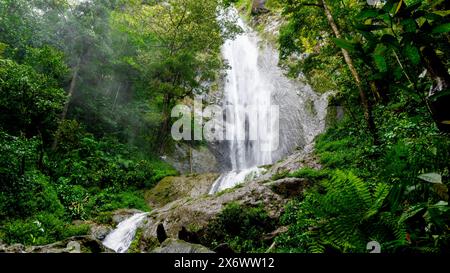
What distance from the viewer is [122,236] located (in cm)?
1028

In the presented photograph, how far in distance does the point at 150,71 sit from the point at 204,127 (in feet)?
20.7

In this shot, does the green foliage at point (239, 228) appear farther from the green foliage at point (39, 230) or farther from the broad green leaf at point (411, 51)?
the broad green leaf at point (411, 51)

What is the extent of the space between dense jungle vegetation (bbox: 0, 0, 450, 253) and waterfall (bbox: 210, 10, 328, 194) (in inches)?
119

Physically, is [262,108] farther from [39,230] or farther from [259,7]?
[39,230]

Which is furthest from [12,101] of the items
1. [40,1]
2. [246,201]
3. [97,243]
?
[246,201]

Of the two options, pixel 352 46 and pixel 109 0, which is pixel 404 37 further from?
pixel 109 0

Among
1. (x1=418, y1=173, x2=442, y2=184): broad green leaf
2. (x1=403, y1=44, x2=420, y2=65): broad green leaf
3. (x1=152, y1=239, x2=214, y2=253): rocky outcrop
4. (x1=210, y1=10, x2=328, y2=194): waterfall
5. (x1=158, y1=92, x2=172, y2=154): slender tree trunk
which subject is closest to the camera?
(x1=418, y1=173, x2=442, y2=184): broad green leaf

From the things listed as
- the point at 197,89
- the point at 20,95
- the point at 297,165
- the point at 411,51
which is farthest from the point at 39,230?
the point at 197,89

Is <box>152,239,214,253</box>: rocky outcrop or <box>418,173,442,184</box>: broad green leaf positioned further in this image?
<box>152,239,214,253</box>: rocky outcrop

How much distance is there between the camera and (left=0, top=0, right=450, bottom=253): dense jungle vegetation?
5.15ft

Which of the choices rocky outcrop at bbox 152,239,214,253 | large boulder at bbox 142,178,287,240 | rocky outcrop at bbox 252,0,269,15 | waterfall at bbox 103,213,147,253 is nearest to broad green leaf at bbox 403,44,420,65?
rocky outcrop at bbox 152,239,214,253

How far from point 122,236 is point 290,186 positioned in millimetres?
5958

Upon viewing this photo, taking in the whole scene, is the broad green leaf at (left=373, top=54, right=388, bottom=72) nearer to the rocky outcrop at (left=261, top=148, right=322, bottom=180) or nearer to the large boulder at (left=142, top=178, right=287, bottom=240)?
the large boulder at (left=142, top=178, right=287, bottom=240)

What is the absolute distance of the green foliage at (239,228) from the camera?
22.6 feet
